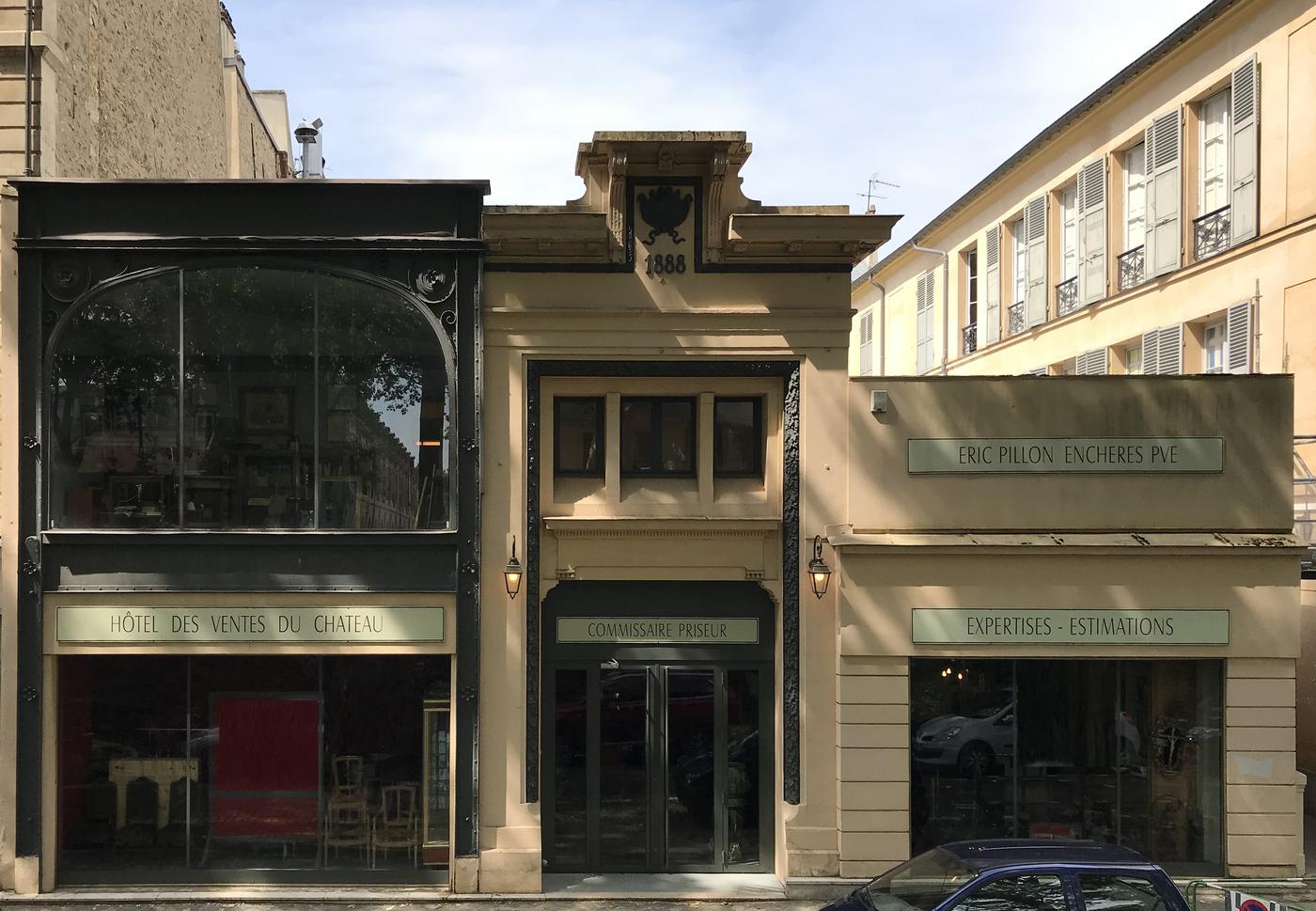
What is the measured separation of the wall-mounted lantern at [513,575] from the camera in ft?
42.4

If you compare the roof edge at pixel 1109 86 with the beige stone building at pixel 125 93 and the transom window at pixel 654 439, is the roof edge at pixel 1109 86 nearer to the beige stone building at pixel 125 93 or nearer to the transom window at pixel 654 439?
the transom window at pixel 654 439

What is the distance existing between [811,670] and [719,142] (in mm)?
6158

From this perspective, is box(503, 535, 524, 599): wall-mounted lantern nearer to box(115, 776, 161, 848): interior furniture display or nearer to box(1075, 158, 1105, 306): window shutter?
box(115, 776, 161, 848): interior furniture display

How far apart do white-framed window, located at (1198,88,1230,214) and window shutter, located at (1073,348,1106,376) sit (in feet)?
11.2

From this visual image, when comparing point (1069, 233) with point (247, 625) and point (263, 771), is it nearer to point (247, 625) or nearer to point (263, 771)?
point (247, 625)

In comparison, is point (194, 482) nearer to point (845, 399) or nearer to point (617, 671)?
point (617, 671)

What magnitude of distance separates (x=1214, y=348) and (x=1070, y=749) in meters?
8.40

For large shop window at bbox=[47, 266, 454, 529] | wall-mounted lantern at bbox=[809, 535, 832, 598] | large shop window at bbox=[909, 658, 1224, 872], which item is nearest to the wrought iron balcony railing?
large shop window at bbox=[909, 658, 1224, 872]

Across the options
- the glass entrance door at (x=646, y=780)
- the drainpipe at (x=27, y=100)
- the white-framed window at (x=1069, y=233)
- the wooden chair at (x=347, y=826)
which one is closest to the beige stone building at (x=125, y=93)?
the drainpipe at (x=27, y=100)

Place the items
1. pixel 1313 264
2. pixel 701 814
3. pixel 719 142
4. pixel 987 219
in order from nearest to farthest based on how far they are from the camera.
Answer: pixel 719 142, pixel 701 814, pixel 1313 264, pixel 987 219

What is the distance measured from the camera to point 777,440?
1352 centimetres

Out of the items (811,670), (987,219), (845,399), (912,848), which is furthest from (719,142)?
(987,219)

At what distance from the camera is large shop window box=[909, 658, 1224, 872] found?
13148 millimetres

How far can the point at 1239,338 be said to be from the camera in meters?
17.2
